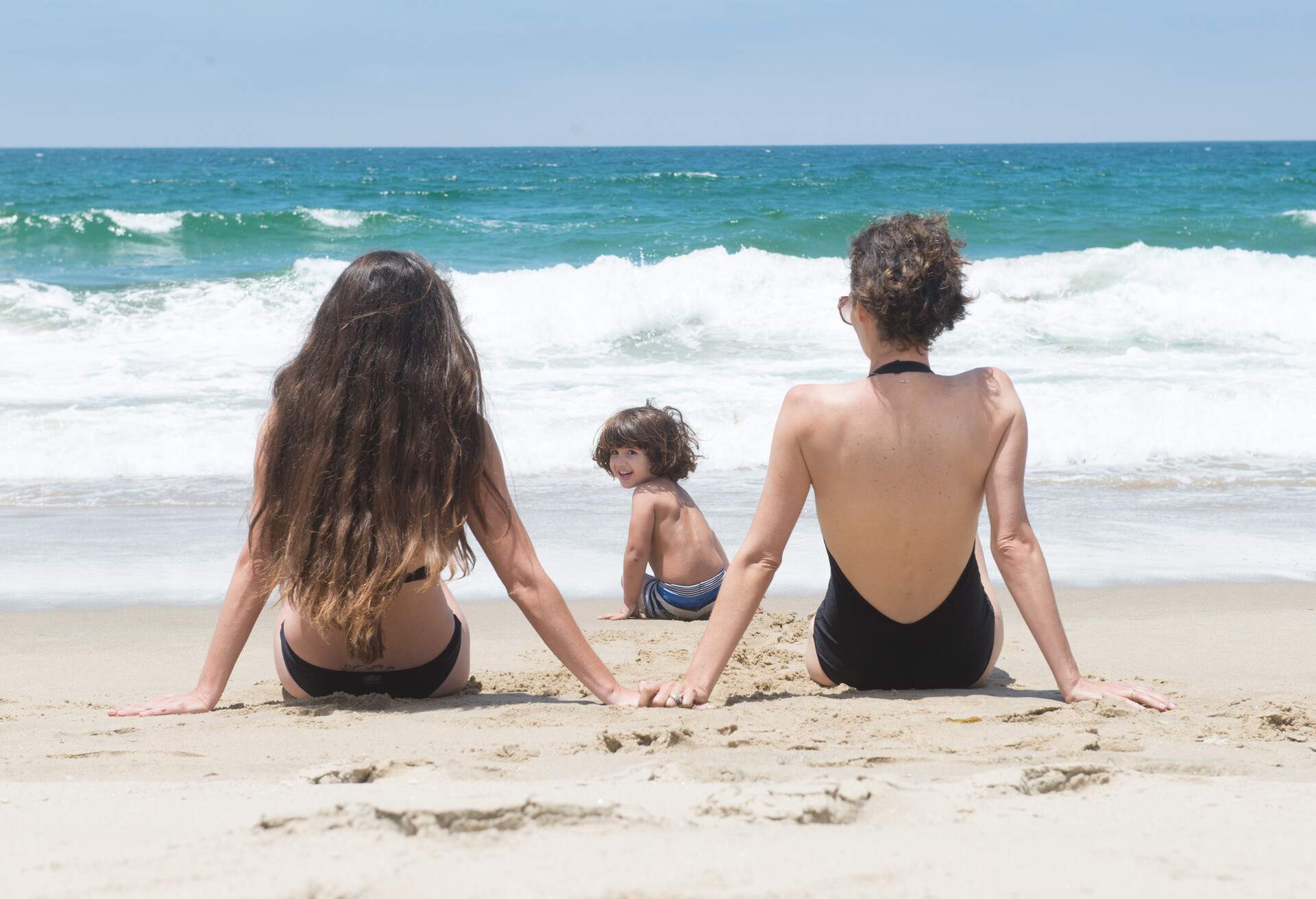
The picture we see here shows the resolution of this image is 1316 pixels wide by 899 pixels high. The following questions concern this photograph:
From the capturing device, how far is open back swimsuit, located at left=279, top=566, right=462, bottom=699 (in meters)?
3.02

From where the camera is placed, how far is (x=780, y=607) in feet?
14.9

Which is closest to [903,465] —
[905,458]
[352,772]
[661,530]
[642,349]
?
[905,458]

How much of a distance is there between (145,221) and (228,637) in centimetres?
1796

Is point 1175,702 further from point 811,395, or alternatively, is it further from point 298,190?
point 298,190

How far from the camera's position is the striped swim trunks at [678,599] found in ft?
14.8

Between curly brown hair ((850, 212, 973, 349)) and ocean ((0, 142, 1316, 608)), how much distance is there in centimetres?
108

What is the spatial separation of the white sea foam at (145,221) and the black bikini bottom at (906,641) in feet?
58.9

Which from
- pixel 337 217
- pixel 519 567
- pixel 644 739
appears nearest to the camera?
pixel 644 739

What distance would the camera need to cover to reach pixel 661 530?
4543mm

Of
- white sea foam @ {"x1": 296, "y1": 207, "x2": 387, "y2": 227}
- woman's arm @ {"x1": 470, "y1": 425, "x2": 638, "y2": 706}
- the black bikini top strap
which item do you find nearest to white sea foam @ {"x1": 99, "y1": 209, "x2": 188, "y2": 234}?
white sea foam @ {"x1": 296, "y1": 207, "x2": 387, "y2": 227}

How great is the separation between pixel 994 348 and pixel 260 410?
22.9 feet

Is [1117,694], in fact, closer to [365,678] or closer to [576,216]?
[365,678]

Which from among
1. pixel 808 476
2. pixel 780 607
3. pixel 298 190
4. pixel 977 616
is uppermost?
pixel 298 190

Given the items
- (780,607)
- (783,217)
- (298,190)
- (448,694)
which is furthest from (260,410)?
(298,190)
